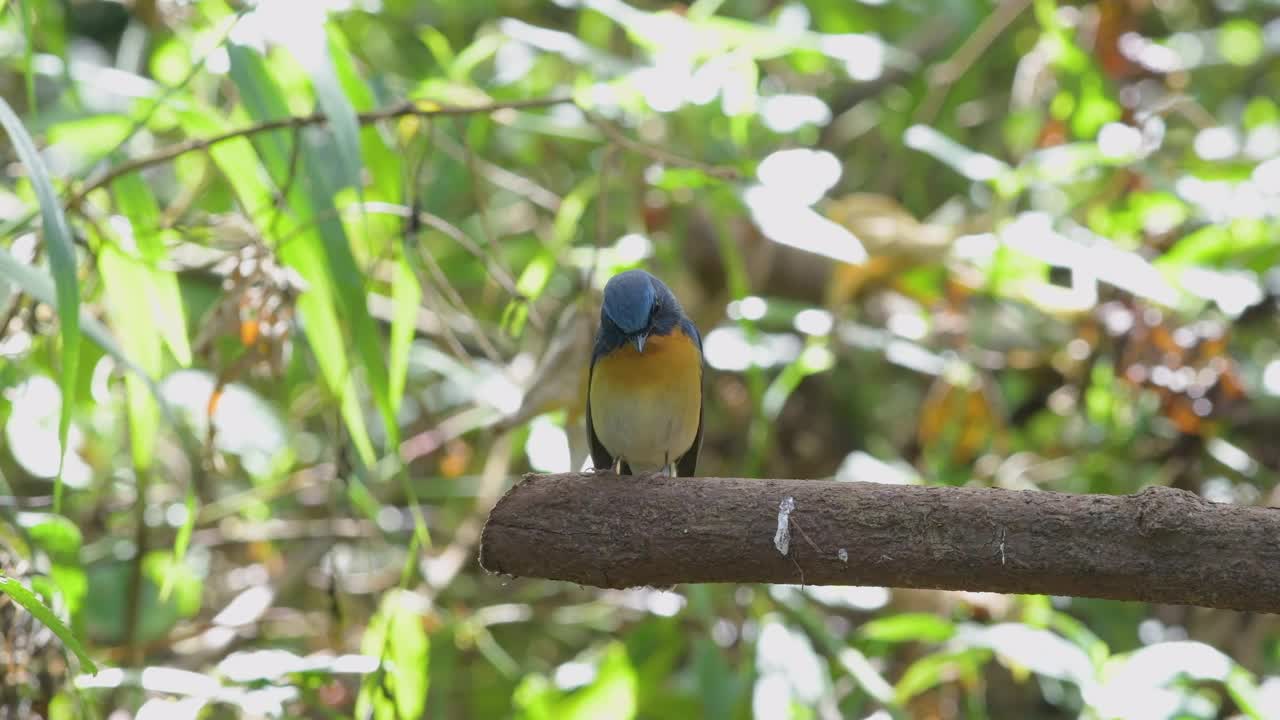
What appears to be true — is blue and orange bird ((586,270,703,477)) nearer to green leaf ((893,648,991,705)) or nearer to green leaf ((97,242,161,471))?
green leaf ((893,648,991,705))

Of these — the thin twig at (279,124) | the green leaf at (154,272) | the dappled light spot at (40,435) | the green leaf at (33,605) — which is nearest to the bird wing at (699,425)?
the thin twig at (279,124)

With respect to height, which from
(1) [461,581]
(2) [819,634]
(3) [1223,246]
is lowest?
(1) [461,581]

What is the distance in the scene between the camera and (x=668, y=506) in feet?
7.98

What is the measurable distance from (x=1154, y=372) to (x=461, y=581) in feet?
8.54

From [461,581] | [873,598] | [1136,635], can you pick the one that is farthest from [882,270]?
[461,581]

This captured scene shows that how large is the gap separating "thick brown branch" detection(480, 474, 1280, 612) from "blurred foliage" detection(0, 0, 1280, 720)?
63 centimetres

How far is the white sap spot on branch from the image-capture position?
2.35 m

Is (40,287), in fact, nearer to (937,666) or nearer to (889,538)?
(889,538)

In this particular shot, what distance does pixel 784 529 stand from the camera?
2.35 m

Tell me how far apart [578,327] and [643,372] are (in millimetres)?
376

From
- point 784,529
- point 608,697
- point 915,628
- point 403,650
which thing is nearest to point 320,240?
point 403,650

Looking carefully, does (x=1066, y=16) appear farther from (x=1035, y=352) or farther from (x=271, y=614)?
(x=271, y=614)

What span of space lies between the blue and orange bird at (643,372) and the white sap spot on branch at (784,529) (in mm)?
994

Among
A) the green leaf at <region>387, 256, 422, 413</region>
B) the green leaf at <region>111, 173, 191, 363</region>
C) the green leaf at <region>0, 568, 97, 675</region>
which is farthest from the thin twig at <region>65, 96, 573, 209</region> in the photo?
the green leaf at <region>0, 568, 97, 675</region>
